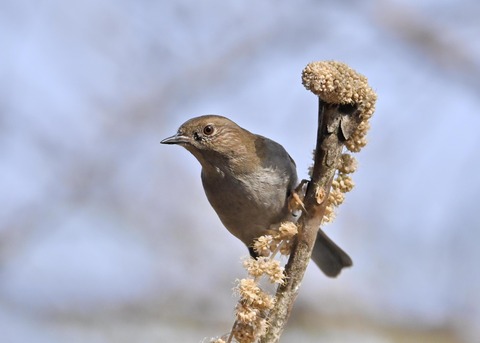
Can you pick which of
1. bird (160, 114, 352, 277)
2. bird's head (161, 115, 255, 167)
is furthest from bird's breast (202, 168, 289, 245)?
bird's head (161, 115, 255, 167)

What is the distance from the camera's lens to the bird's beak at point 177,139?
534 cm

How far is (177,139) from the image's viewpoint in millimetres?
5375

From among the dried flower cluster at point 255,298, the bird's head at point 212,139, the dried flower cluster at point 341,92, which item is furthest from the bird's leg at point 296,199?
the dried flower cluster at point 255,298

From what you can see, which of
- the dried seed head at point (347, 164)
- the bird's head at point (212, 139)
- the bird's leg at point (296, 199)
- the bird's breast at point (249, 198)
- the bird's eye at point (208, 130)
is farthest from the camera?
the bird's eye at point (208, 130)

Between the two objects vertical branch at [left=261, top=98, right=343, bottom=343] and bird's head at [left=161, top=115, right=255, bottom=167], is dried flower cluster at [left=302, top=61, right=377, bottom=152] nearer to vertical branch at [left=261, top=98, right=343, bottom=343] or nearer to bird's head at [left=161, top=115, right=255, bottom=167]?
vertical branch at [left=261, top=98, right=343, bottom=343]

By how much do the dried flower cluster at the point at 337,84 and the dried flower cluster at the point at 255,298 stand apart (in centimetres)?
48

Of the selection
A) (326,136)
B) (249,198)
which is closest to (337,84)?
(326,136)

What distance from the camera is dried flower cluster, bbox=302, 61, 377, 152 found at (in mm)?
2777

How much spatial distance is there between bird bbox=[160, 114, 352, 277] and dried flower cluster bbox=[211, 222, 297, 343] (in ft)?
7.06

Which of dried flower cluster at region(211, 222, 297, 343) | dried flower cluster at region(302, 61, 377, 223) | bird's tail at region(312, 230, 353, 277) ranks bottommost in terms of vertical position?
dried flower cluster at region(211, 222, 297, 343)

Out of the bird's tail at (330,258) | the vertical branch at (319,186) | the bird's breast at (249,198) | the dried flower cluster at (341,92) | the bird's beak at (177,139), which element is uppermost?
the bird's tail at (330,258)

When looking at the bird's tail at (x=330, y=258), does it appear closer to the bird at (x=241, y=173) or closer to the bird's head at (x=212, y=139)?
the bird at (x=241, y=173)

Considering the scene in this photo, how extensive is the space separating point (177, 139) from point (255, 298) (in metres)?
2.77

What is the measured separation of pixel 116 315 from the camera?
25.7ft
